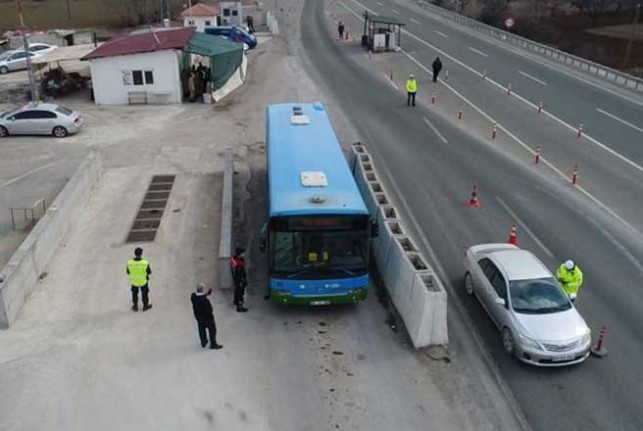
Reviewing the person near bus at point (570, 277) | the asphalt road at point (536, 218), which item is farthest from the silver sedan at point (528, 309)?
the person near bus at point (570, 277)

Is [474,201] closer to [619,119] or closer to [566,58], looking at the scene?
[619,119]

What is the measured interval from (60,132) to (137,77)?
6.68 meters

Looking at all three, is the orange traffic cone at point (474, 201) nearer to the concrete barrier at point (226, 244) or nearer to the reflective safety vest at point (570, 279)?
the reflective safety vest at point (570, 279)

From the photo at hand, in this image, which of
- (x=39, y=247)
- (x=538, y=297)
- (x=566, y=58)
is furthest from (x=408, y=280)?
(x=566, y=58)

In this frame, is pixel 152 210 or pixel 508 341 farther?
pixel 152 210

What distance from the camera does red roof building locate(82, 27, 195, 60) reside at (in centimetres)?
3422

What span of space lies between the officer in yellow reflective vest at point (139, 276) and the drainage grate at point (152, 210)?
398 cm

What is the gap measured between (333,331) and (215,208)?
801 cm

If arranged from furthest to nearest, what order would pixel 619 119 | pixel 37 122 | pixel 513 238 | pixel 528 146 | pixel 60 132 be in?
1. pixel 619 119
2. pixel 60 132
3. pixel 37 122
4. pixel 528 146
5. pixel 513 238

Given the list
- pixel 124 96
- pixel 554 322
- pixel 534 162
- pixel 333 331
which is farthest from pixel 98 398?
pixel 124 96

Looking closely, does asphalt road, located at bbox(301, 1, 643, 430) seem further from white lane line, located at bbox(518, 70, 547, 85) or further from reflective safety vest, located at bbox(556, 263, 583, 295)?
white lane line, located at bbox(518, 70, 547, 85)

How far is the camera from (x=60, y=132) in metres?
29.6

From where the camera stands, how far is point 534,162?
25.0 m

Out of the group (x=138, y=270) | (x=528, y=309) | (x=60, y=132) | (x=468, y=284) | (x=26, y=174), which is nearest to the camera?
(x=528, y=309)
